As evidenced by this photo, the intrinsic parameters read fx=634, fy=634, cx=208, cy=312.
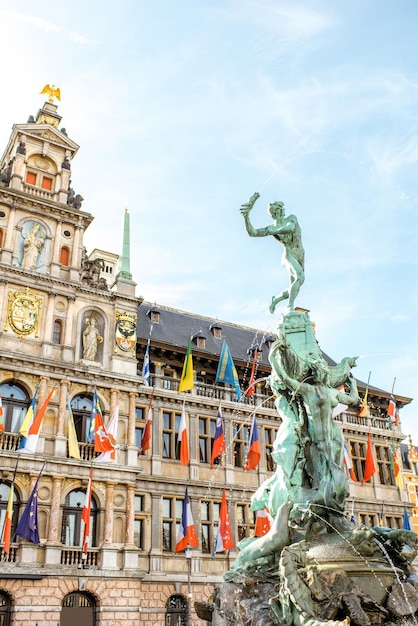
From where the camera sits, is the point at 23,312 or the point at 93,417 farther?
the point at 23,312

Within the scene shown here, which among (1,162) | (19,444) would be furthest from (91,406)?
(1,162)

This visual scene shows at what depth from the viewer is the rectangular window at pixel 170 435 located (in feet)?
96.5

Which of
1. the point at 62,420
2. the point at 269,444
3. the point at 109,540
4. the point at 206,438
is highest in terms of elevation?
the point at 269,444

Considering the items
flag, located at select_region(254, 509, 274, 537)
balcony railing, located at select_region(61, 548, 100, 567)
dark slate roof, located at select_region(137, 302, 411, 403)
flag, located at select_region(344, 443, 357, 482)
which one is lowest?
balcony railing, located at select_region(61, 548, 100, 567)

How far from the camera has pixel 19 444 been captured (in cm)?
2422

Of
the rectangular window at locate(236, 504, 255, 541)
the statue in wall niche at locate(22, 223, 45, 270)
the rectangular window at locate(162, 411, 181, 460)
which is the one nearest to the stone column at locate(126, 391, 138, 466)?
the rectangular window at locate(162, 411, 181, 460)

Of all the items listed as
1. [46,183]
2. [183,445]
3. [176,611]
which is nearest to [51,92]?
[46,183]

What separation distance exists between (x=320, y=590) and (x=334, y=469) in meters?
2.95

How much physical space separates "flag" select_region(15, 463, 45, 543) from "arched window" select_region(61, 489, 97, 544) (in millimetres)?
2010

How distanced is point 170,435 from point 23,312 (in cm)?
889

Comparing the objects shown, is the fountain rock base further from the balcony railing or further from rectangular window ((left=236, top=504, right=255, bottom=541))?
rectangular window ((left=236, top=504, right=255, bottom=541))

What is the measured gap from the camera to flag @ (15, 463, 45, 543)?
22283mm

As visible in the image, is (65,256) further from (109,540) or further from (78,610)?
(78,610)

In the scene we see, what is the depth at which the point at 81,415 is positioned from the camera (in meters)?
26.7
